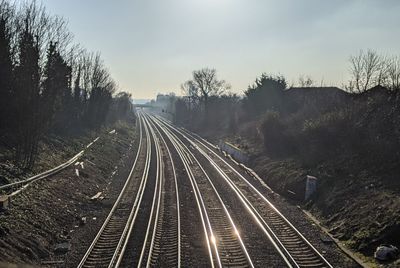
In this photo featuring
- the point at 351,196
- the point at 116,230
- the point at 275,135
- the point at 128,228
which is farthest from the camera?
the point at 275,135

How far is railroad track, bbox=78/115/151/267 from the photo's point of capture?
11.7 meters

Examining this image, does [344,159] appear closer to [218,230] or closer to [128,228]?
[218,230]

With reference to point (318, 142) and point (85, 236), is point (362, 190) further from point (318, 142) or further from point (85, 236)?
point (85, 236)

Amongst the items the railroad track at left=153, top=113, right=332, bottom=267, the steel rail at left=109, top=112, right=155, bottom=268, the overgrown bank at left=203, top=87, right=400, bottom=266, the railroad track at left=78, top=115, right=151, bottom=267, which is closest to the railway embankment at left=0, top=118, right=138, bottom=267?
the railroad track at left=78, top=115, right=151, bottom=267

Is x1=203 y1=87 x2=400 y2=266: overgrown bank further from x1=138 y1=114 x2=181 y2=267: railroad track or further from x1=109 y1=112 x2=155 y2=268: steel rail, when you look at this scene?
x1=109 y1=112 x2=155 y2=268: steel rail

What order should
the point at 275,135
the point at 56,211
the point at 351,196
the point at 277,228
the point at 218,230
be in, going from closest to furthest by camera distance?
the point at 218,230 → the point at 277,228 → the point at 56,211 → the point at 351,196 → the point at 275,135

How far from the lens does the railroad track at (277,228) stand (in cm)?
1221

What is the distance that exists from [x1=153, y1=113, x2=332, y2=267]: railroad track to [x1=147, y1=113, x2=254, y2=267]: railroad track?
1145 millimetres

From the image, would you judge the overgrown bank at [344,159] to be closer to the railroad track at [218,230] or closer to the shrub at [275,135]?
the shrub at [275,135]

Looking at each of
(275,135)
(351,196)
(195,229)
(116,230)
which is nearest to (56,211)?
(116,230)

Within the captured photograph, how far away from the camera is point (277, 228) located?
15.7 meters

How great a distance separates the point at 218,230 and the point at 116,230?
3.62 meters

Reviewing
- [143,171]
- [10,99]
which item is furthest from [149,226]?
[10,99]

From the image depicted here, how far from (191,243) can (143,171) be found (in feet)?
51.1
